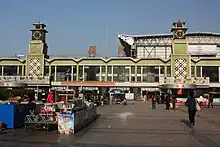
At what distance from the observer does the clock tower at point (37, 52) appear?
7912 cm

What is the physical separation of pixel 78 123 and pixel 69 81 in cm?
6238

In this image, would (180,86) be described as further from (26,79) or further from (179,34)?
(26,79)

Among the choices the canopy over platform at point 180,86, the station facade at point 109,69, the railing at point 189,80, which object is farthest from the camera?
the station facade at point 109,69

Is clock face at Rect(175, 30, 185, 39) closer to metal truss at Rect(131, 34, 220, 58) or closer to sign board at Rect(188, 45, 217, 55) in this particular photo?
metal truss at Rect(131, 34, 220, 58)

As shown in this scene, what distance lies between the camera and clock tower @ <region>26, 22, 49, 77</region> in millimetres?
79125

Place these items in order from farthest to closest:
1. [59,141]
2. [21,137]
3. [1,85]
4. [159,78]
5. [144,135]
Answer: [159,78] → [1,85] → [144,135] → [21,137] → [59,141]

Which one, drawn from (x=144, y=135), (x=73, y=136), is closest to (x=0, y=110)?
(x=73, y=136)

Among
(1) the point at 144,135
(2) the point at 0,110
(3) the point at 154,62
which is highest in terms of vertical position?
(3) the point at 154,62

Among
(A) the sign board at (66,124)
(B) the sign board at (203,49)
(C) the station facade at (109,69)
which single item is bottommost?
(A) the sign board at (66,124)

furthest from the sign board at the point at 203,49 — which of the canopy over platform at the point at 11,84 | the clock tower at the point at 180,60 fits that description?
the canopy over platform at the point at 11,84

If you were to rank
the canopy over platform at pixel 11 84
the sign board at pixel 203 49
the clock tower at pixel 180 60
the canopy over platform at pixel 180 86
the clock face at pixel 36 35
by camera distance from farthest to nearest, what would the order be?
the sign board at pixel 203 49 < the clock face at pixel 36 35 < the clock tower at pixel 180 60 < the canopy over platform at pixel 11 84 < the canopy over platform at pixel 180 86

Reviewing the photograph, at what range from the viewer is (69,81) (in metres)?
77.5

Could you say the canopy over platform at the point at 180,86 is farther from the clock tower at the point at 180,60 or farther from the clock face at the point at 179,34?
the clock face at the point at 179,34

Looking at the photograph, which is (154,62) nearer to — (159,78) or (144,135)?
(159,78)
